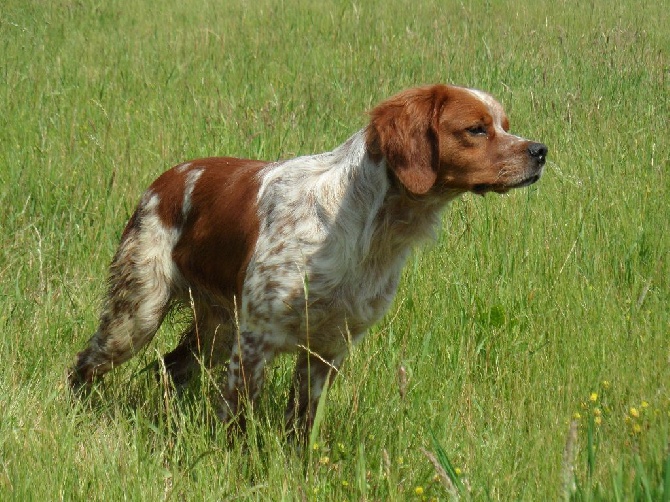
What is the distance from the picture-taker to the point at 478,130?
3.25 metres

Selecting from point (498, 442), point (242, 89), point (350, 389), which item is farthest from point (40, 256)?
point (242, 89)

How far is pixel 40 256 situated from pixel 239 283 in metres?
1.02

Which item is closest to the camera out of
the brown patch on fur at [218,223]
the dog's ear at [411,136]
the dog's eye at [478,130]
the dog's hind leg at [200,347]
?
the dog's ear at [411,136]

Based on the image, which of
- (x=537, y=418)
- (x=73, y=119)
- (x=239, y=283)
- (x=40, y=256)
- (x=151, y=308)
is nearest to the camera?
(x=537, y=418)

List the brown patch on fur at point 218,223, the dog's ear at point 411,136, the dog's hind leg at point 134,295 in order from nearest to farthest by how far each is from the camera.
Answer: the dog's ear at point 411,136 < the brown patch on fur at point 218,223 < the dog's hind leg at point 134,295

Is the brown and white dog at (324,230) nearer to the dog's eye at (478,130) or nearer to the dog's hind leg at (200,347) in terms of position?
the dog's eye at (478,130)

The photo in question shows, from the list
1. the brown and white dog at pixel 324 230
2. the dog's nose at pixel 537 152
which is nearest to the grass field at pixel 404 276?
the brown and white dog at pixel 324 230

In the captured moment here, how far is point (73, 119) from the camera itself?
222 inches

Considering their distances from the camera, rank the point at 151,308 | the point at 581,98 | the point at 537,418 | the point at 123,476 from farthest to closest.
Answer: the point at 581,98, the point at 151,308, the point at 537,418, the point at 123,476

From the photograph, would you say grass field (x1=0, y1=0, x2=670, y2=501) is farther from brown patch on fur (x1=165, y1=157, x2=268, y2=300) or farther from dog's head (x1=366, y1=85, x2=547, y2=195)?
dog's head (x1=366, y1=85, x2=547, y2=195)

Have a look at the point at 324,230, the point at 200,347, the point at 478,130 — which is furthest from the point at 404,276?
the point at 478,130

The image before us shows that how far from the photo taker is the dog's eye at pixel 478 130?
3233 mm

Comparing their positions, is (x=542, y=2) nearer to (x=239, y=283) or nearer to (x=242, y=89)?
(x=242, y=89)

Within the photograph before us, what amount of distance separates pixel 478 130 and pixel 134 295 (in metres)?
1.47
